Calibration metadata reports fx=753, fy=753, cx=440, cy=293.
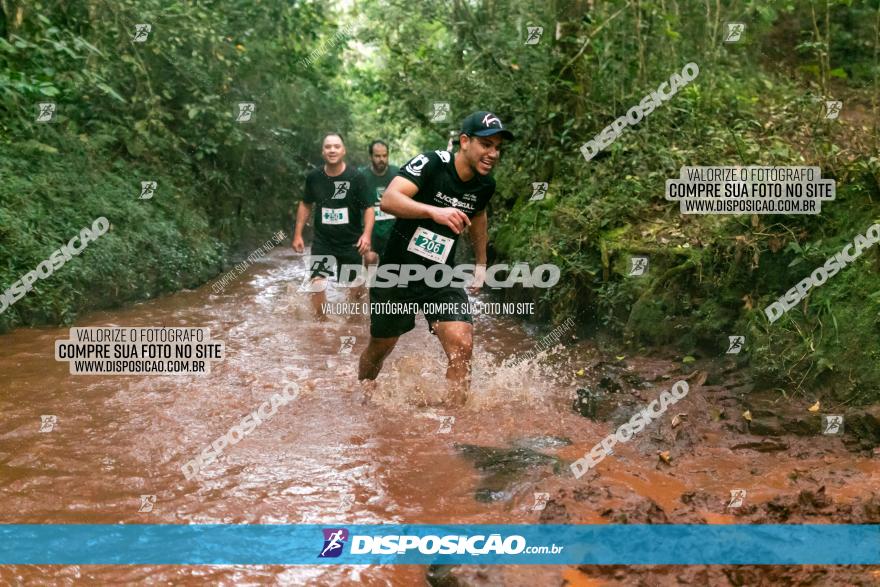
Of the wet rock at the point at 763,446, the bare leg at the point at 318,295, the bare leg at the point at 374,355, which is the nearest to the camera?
the wet rock at the point at 763,446

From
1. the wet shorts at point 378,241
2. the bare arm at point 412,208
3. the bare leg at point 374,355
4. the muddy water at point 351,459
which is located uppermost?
the bare arm at point 412,208

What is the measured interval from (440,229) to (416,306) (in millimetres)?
565

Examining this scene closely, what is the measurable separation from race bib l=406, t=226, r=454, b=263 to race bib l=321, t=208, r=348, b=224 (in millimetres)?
3217

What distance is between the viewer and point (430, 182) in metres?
5.07

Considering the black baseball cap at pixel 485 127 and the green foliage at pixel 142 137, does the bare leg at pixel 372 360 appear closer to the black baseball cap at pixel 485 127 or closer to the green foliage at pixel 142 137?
the black baseball cap at pixel 485 127

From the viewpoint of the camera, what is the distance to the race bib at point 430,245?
5121mm

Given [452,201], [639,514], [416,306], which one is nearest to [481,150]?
[452,201]

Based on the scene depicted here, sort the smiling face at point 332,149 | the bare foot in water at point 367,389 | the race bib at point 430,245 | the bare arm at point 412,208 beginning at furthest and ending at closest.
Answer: the smiling face at point 332,149, the bare foot in water at point 367,389, the race bib at point 430,245, the bare arm at point 412,208

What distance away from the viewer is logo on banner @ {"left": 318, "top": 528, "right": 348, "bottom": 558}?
3.44m

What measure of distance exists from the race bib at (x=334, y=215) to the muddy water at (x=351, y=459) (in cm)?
189

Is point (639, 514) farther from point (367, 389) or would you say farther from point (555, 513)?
point (367, 389)

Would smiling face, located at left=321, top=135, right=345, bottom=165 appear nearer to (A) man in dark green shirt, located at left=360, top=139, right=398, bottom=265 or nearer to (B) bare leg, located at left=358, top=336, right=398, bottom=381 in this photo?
(A) man in dark green shirt, located at left=360, top=139, right=398, bottom=265

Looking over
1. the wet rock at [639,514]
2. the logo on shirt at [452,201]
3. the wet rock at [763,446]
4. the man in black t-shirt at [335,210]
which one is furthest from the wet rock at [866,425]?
the man in black t-shirt at [335,210]

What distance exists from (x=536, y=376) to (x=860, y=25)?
361 inches
